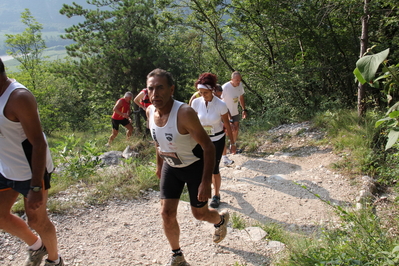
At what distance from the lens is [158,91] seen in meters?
2.74

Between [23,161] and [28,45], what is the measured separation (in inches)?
996

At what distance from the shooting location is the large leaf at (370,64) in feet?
5.06

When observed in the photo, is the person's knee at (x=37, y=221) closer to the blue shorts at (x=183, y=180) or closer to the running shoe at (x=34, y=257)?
the running shoe at (x=34, y=257)

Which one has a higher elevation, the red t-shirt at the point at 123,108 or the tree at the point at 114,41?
the tree at the point at 114,41

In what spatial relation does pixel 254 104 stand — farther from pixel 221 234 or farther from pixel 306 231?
pixel 221 234

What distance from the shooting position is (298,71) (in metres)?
9.91

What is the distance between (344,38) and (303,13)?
5.09ft

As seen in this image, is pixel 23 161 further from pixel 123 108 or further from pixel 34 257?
pixel 123 108

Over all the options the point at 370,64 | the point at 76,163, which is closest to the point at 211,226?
the point at 76,163

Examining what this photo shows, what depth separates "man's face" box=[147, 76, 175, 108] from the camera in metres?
2.74

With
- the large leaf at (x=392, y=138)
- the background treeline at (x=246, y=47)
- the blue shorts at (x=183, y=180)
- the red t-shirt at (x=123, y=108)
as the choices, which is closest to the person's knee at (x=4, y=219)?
the blue shorts at (x=183, y=180)

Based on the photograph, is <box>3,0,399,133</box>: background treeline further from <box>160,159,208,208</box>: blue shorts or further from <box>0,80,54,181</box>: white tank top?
<box>0,80,54,181</box>: white tank top

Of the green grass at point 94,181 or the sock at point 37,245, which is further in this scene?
the green grass at point 94,181

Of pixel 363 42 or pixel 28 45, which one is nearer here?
pixel 363 42
